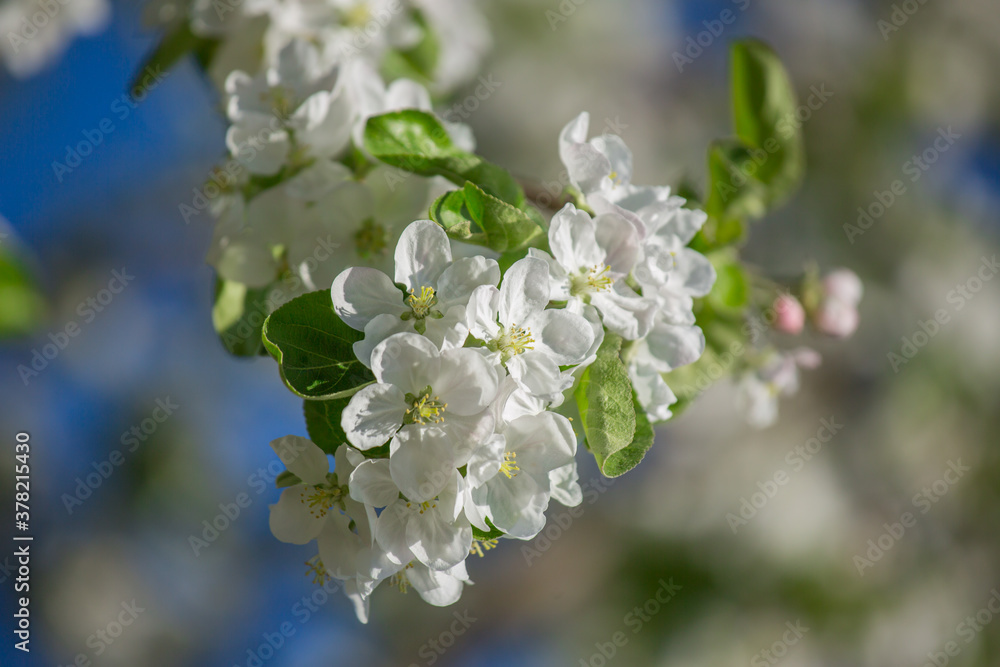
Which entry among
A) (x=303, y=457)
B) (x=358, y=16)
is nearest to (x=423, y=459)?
(x=303, y=457)

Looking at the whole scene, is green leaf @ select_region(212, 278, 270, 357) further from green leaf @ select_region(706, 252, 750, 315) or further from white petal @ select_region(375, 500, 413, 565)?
green leaf @ select_region(706, 252, 750, 315)

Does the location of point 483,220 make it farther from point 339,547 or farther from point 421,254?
point 339,547

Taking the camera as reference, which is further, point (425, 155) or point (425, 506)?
point (425, 155)

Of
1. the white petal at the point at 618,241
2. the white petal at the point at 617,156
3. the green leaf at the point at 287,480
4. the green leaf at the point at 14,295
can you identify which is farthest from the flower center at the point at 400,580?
the green leaf at the point at 14,295

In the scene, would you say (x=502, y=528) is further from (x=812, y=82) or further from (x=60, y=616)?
(x=812, y=82)

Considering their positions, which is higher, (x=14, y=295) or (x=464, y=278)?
(x=464, y=278)

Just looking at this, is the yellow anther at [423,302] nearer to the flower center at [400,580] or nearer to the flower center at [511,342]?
the flower center at [511,342]
